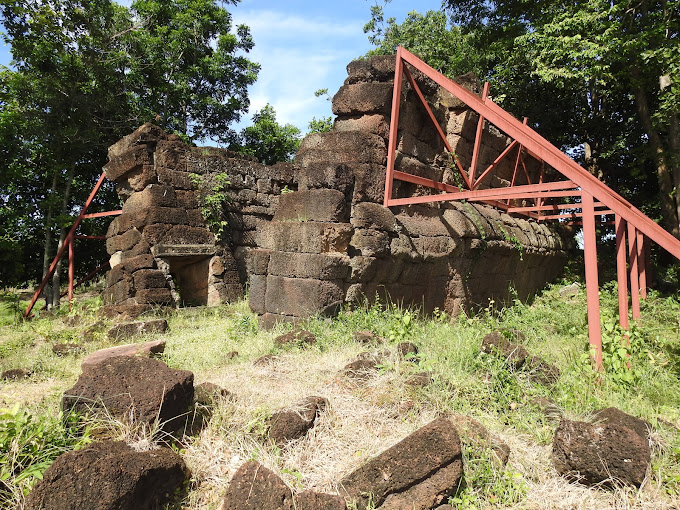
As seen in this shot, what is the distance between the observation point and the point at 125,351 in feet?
13.0

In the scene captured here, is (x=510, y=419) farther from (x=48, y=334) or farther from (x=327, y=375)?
(x=48, y=334)

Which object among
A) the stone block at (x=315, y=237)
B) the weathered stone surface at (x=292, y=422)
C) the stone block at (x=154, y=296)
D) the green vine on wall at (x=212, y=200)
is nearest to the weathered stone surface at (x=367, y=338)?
the stone block at (x=315, y=237)

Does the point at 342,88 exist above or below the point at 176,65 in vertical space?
below

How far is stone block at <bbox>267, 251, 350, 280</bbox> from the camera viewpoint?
17.4 ft

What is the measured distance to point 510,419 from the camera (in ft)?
10.4

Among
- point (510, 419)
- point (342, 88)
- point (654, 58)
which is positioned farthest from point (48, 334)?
point (654, 58)

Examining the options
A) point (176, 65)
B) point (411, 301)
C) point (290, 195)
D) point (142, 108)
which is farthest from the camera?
point (176, 65)

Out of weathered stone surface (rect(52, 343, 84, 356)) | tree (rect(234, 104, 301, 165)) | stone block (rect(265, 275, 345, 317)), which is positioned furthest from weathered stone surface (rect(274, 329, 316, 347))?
tree (rect(234, 104, 301, 165))

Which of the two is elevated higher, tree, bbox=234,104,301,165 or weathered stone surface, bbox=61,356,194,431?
tree, bbox=234,104,301,165

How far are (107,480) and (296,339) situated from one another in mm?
2500

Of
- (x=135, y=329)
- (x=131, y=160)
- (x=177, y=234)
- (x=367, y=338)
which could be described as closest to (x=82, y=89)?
(x=131, y=160)

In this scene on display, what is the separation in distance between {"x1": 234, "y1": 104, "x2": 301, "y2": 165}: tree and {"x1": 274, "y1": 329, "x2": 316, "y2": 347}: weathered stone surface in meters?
15.8

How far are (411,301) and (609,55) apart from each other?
6495mm

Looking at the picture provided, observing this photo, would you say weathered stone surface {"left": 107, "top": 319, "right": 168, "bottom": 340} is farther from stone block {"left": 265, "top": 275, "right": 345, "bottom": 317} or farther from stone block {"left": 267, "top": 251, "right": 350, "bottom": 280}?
stone block {"left": 267, "top": 251, "right": 350, "bottom": 280}
